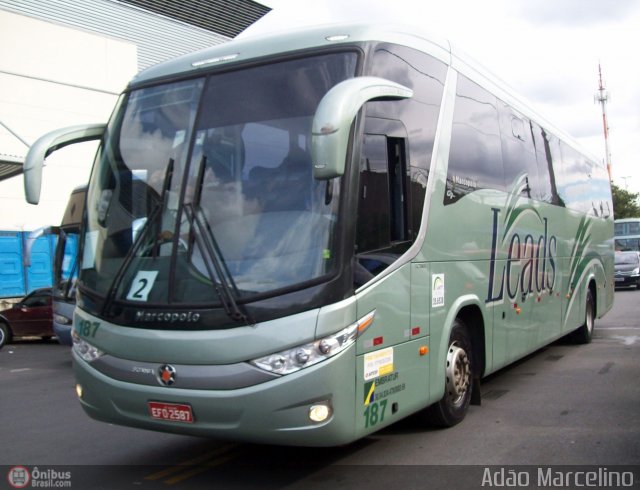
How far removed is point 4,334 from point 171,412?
14465mm

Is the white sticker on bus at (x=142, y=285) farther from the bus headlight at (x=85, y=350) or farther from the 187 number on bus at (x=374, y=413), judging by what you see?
the 187 number on bus at (x=374, y=413)

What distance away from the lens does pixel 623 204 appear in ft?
227

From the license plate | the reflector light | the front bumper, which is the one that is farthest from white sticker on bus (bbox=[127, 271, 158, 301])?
the reflector light

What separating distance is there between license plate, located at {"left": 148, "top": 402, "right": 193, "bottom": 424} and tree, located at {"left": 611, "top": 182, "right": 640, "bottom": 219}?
70.4m

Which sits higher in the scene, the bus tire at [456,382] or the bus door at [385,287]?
the bus door at [385,287]

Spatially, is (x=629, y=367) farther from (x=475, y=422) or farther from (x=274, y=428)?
(x=274, y=428)

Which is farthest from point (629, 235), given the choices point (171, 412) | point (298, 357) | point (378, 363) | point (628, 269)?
point (171, 412)

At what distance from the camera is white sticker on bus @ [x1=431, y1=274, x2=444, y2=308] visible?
6005 mm

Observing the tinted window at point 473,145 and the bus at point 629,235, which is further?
the bus at point 629,235

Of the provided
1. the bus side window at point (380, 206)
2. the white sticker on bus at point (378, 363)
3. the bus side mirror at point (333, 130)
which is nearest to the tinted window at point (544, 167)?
the bus side window at point (380, 206)

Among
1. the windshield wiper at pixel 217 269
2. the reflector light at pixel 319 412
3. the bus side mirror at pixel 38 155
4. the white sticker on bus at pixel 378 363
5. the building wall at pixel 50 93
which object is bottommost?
the reflector light at pixel 319 412

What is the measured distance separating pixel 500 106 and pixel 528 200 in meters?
1.31

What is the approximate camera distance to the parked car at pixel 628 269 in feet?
94.7

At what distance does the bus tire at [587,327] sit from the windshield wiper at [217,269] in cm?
884
